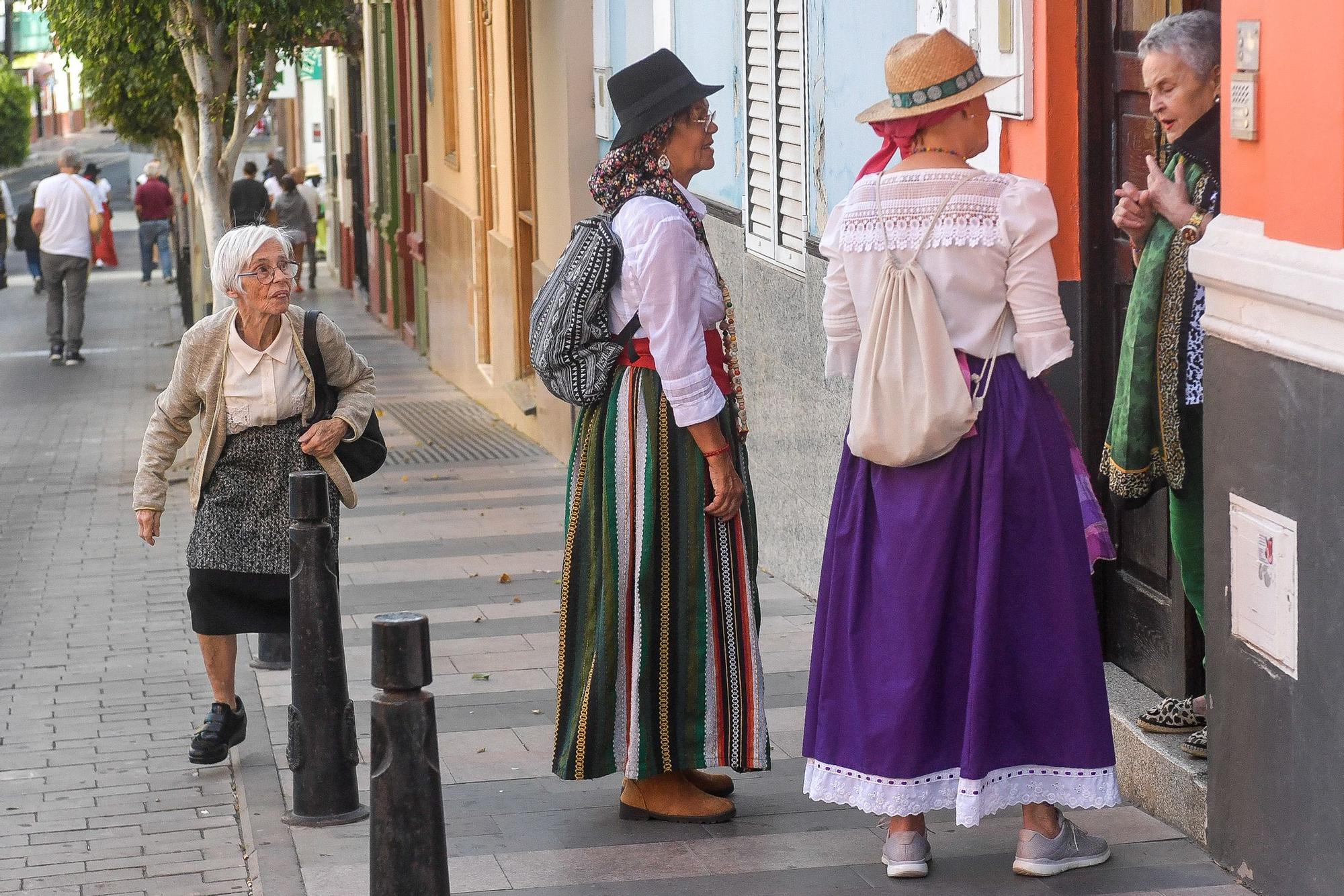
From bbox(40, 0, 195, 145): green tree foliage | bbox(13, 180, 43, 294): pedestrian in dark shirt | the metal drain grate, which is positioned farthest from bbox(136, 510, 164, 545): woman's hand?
bbox(13, 180, 43, 294): pedestrian in dark shirt

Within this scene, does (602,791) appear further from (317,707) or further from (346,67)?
(346,67)

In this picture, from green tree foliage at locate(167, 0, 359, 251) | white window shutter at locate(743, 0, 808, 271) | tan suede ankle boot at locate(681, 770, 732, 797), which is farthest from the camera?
green tree foliage at locate(167, 0, 359, 251)

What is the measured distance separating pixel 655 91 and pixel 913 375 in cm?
110

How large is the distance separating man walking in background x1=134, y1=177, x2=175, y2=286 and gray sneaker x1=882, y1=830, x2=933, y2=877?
29028 mm

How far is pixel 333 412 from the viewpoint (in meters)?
5.92

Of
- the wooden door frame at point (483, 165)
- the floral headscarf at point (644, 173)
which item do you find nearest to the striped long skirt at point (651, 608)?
the floral headscarf at point (644, 173)

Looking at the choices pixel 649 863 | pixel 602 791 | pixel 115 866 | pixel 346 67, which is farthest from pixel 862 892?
pixel 346 67

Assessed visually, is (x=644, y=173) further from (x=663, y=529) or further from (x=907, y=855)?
(x=907, y=855)

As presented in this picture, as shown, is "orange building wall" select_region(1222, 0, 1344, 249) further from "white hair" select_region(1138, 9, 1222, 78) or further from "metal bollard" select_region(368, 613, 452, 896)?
"metal bollard" select_region(368, 613, 452, 896)

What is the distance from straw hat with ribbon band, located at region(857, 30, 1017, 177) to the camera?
4172 millimetres

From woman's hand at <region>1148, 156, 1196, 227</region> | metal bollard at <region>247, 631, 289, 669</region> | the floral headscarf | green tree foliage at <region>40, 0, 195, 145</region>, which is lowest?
metal bollard at <region>247, 631, 289, 669</region>

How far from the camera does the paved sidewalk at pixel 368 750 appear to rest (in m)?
4.70

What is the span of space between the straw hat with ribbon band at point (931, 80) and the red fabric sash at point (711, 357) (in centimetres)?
84

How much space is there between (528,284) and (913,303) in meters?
10.4
